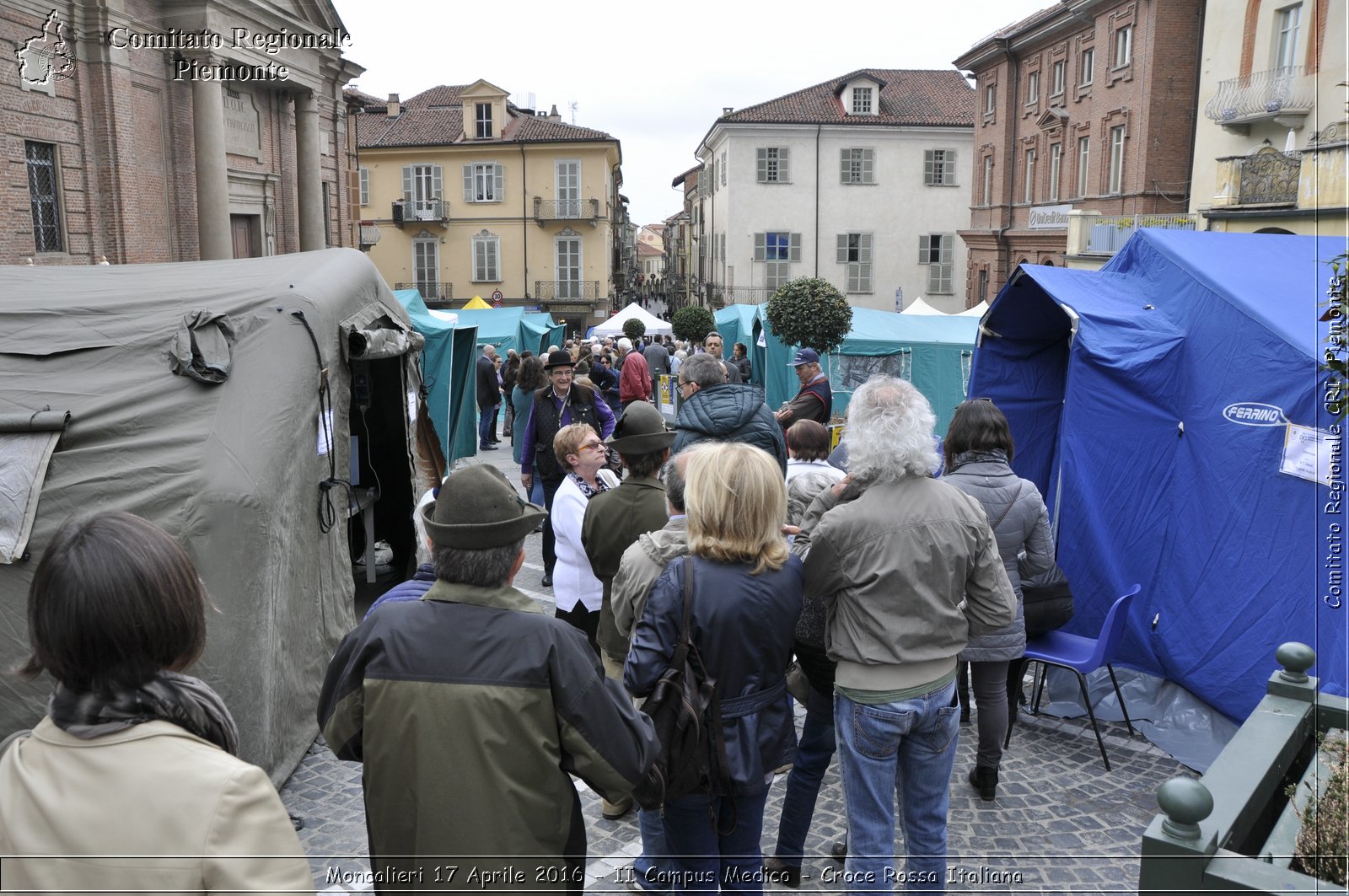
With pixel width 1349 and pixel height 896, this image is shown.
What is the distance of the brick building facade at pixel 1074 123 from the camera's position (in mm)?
25203

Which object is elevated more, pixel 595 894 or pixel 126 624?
pixel 126 624

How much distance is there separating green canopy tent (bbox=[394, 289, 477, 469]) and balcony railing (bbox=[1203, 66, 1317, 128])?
16536mm

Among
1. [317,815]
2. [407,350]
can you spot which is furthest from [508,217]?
[317,815]

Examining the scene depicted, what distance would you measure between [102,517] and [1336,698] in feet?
12.4

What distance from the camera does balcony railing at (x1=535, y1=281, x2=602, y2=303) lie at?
45438mm

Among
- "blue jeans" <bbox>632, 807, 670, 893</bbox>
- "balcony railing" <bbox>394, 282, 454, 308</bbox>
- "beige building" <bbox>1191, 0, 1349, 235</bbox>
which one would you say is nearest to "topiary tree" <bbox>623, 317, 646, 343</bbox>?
"beige building" <bbox>1191, 0, 1349, 235</bbox>

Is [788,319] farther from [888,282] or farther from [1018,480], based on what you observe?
[888,282]

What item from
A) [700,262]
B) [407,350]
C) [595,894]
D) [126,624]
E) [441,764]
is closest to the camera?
[126,624]

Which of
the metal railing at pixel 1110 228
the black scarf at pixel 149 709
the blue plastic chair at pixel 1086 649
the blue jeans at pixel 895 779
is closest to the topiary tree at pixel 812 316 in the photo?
the metal railing at pixel 1110 228

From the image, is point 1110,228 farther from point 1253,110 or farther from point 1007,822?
point 1007,822

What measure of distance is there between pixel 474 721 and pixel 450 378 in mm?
10845

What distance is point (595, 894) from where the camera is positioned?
3.94 metres

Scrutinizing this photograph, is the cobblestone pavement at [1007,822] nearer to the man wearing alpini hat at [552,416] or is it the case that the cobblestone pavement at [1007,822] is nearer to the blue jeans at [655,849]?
the blue jeans at [655,849]

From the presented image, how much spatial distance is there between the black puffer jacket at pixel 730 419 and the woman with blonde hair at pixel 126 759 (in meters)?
3.67
